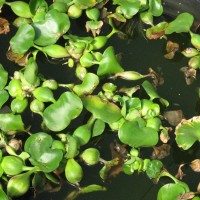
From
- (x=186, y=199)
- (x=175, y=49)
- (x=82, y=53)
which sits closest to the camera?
(x=186, y=199)

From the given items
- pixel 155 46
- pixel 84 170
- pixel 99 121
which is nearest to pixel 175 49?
pixel 155 46

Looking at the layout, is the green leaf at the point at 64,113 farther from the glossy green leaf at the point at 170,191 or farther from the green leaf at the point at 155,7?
the green leaf at the point at 155,7

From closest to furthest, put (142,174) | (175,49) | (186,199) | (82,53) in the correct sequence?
(186,199) < (142,174) < (82,53) < (175,49)

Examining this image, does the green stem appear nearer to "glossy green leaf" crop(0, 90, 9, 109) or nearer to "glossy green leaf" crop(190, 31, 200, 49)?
"glossy green leaf" crop(190, 31, 200, 49)

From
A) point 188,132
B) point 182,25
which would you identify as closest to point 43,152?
point 188,132

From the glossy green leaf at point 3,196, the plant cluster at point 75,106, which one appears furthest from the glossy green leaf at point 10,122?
the glossy green leaf at point 3,196

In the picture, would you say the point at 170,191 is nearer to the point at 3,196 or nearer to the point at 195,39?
the point at 3,196

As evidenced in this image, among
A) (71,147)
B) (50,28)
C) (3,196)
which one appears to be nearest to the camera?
(3,196)

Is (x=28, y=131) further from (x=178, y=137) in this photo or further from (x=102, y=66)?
(x=178, y=137)
